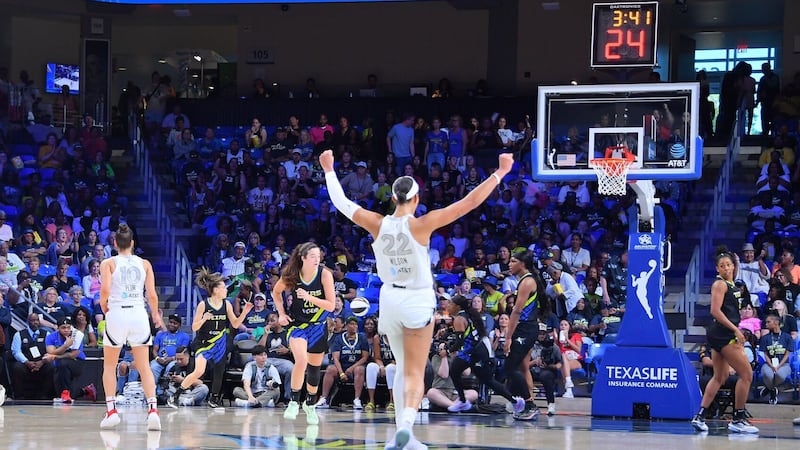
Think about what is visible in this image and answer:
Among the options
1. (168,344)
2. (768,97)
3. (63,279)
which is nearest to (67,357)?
(168,344)

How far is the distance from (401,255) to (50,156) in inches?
695

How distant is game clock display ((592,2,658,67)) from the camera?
16.1 meters

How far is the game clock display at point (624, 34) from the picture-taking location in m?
16.1

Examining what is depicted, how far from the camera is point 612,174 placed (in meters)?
16.2

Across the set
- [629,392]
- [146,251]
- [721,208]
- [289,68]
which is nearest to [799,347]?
[629,392]

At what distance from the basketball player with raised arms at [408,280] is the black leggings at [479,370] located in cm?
662

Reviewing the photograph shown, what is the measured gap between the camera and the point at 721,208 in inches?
937

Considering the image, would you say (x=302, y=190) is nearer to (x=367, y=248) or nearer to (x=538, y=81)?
(x=367, y=248)

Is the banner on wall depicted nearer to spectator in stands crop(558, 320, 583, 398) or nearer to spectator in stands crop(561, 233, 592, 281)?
spectator in stands crop(561, 233, 592, 281)

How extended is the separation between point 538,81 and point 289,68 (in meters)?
5.93

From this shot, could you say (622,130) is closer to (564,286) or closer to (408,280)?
(564,286)

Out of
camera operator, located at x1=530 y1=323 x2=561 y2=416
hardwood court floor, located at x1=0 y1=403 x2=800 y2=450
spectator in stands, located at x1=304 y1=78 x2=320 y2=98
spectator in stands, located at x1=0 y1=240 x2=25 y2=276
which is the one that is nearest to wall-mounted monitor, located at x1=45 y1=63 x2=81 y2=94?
spectator in stands, located at x1=304 y1=78 x2=320 y2=98

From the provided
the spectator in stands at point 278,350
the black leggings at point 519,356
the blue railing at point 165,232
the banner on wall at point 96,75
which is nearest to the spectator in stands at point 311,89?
the blue railing at point 165,232

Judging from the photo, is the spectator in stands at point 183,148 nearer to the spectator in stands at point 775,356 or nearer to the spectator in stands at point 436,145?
the spectator in stands at point 436,145
